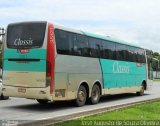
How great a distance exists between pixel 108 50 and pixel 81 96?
381 cm

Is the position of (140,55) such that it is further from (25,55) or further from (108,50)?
(25,55)

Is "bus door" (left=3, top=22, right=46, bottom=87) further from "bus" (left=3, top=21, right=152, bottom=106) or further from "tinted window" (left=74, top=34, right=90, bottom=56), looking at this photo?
"tinted window" (left=74, top=34, right=90, bottom=56)

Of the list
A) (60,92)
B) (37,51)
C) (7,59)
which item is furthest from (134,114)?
(7,59)

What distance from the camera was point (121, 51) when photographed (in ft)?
75.4

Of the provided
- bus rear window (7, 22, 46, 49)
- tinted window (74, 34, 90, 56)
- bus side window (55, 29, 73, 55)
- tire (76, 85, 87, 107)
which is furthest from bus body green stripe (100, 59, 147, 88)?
bus rear window (7, 22, 46, 49)

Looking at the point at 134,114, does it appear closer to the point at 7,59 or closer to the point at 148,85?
the point at 7,59

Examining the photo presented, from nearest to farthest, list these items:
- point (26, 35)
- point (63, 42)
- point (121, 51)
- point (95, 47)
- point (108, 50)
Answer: point (26, 35) < point (63, 42) < point (95, 47) < point (108, 50) < point (121, 51)

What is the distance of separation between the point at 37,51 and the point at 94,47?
4.16 metres

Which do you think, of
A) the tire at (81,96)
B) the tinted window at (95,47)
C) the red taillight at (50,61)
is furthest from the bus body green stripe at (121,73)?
the red taillight at (50,61)

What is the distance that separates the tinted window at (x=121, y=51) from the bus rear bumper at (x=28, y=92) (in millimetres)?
7585

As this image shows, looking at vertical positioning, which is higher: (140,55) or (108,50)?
(140,55)

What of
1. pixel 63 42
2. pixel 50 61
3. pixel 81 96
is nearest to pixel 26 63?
pixel 50 61

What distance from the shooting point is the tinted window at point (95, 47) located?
760 inches

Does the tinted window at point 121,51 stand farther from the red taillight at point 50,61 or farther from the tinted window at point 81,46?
the red taillight at point 50,61
